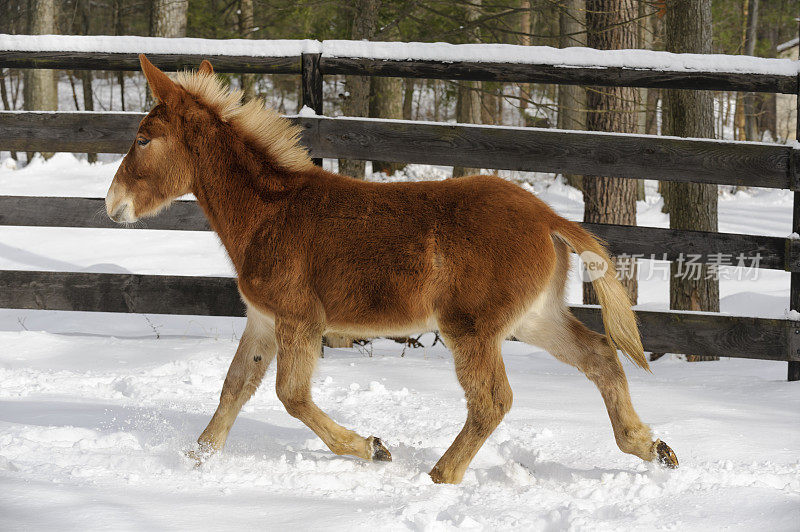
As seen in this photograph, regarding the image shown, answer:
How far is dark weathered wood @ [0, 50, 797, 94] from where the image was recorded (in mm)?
4816

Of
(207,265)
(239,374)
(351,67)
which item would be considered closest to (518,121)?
(207,265)

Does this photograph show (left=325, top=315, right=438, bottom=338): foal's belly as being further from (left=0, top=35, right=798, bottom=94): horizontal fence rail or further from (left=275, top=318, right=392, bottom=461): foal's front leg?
(left=0, top=35, right=798, bottom=94): horizontal fence rail

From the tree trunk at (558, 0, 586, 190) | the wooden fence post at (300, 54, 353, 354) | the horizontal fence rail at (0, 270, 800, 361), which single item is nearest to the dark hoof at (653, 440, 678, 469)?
the horizontal fence rail at (0, 270, 800, 361)

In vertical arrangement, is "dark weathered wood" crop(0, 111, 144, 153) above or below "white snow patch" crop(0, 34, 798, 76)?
below

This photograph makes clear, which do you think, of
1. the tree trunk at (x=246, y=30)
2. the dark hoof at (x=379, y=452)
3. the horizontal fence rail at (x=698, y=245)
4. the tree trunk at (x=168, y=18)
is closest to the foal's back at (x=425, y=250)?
the dark hoof at (x=379, y=452)

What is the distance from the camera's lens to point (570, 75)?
16.1 feet

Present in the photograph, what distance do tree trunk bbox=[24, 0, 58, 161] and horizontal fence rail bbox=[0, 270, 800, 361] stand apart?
1048cm

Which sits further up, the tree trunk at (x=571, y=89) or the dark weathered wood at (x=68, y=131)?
the tree trunk at (x=571, y=89)

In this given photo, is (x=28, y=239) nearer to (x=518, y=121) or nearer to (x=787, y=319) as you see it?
(x=787, y=319)

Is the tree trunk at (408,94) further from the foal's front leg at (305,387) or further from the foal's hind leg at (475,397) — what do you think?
the foal's hind leg at (475,397)

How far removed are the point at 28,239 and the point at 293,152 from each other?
30.0ft

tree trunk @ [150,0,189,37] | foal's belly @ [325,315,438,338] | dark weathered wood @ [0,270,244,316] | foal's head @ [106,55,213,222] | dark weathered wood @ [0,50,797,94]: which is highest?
tree trunk @ [150,0,189,37]

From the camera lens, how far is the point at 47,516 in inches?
99.6

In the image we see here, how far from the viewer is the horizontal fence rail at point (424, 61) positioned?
15.8ft
